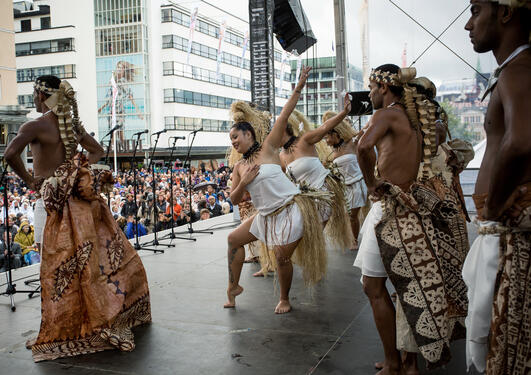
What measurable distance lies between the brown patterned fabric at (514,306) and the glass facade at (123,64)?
119ft

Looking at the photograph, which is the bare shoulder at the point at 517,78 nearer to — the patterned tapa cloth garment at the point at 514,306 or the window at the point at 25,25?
the patterned tapa cloth garment at the point at 514,306

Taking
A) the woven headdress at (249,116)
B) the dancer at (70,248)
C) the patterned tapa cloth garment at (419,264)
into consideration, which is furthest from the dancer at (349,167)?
the patterned tapa cloth garment at (419,264)

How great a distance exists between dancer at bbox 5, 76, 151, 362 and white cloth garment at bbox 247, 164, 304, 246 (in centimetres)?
117

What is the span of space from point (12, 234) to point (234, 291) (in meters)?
6.53

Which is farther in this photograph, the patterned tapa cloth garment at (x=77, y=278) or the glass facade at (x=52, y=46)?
the glass facade at (x=52, y=46)

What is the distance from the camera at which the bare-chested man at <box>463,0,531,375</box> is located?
65.3 inches

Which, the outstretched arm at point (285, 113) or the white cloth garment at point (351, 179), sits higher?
the outstretched arm at point (285, 113)

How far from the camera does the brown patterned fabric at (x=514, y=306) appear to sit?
5.49 feet

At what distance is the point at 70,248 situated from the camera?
344 centimetres

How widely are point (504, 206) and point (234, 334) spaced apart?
240 cm

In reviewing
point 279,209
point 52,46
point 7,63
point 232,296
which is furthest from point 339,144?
point 52,46

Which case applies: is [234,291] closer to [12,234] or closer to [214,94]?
[12,234]

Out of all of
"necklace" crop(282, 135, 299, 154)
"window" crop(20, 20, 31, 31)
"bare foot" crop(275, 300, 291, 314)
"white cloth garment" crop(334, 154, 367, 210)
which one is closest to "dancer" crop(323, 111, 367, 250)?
"white cloth garment" crop(334, 154, 367, 210)

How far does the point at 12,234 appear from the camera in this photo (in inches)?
355
